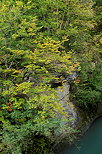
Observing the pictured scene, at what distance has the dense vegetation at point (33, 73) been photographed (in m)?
4.02

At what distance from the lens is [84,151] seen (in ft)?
21.7

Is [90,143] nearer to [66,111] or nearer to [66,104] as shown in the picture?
[66,111]

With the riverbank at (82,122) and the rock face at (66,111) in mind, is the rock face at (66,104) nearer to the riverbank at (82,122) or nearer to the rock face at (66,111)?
the rock face at (66,111)

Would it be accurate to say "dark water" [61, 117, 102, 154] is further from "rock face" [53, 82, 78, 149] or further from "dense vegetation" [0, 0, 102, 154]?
"dense vegetation" [0, 0, 102, 154]

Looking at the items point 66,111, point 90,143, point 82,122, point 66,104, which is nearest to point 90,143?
point 90,143

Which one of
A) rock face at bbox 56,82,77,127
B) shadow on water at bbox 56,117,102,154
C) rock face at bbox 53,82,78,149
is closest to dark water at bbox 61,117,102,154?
shadow on water at bbox 56,117,102,154

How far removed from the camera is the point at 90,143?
7125 mm

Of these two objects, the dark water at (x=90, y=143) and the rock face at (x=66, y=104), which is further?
the dark water at (x=90, y=143)

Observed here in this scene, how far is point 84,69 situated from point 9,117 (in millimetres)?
4752

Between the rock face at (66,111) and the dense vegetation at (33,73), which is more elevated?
the dense vegetation at (33,73)

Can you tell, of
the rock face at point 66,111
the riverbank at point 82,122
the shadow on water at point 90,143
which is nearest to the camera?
the rock face at point 66,111

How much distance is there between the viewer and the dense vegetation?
402cm

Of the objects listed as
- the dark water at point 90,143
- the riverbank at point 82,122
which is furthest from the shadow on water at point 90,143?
the riverbank at point 82,122

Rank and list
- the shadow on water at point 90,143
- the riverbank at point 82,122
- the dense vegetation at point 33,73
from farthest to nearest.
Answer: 1. the shadow on water at point 90,143
2. the riverbank at point 82,122
3. the dense vegetation at point 33,73
